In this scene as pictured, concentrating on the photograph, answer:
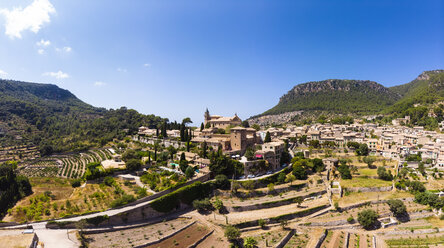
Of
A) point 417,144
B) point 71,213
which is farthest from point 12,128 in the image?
point 417,144

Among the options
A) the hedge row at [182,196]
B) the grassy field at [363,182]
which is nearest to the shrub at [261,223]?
the hedge row at [182,196]

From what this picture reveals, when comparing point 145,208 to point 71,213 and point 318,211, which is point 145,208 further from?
point 318,211

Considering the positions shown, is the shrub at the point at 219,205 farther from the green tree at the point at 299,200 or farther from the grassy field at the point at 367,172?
the grassy field at the point at 367,172

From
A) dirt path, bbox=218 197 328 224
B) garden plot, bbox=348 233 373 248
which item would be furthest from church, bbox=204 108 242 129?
garden plot, bbox=348 233 373 248

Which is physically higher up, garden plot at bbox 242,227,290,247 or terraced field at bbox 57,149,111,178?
terraced field at bbox 57,149,111,178

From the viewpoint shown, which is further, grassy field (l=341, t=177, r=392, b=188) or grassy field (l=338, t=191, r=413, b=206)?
grassy field (l=341, t=177, r=392, b=188)

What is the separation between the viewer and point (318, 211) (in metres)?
37.6

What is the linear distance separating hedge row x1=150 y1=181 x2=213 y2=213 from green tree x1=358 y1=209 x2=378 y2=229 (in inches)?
1011

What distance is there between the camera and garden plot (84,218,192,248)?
27.4 meters

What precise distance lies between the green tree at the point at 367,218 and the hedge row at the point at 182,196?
2567 centimetres

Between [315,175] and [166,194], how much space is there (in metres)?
31.6

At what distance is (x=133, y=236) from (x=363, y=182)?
43444mm

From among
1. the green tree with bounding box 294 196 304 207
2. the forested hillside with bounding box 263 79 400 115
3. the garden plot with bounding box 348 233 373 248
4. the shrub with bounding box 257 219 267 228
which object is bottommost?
the garden plot with bounding box 348 233 373 248

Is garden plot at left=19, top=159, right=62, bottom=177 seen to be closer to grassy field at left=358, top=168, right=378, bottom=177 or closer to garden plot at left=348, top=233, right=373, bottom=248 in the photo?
garden plot at left=348, top=233, right=373, bottom=248
